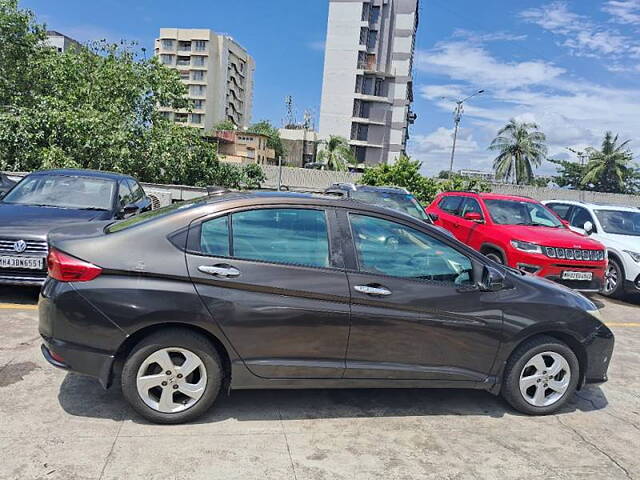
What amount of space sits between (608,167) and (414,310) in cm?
5255

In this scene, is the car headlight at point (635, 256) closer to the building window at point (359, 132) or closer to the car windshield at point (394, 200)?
the car windshield at point (394, 200)

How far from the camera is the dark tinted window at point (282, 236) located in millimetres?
3291

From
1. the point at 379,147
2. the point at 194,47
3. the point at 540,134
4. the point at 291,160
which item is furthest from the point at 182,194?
the point at 194,47

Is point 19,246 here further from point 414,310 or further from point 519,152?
point 519,152

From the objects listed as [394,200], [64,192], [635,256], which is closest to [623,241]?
[635,256]

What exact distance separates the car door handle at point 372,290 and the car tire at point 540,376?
1.16 metres

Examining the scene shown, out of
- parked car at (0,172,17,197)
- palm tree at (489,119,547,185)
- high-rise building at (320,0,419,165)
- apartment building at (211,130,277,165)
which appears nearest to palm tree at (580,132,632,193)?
palm tree at (489,119,547,185)

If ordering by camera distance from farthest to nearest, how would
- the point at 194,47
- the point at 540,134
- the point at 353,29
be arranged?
the point at 194,47 → the point at 353,29 → the point at 540,134

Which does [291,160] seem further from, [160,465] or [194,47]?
[160,465]

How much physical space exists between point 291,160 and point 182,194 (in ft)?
202

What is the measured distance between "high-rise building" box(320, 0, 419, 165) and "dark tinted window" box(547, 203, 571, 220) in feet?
169

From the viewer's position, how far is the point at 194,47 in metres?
79.5

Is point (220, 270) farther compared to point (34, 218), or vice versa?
point (34, 218)

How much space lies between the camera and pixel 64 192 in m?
6.68
